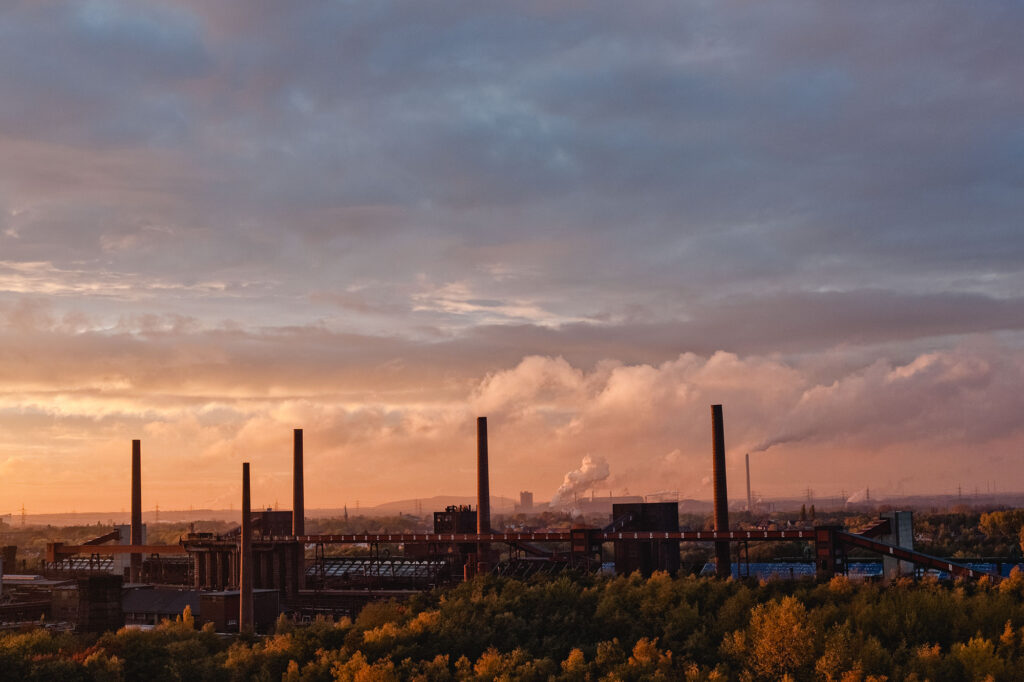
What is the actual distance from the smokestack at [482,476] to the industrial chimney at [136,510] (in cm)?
3383

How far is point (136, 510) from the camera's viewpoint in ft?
293

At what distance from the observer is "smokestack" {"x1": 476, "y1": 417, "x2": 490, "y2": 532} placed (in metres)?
70.1

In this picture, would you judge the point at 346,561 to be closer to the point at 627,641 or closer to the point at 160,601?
the point at 160,601

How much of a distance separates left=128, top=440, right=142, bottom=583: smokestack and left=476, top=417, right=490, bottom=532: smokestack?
33.9 metres

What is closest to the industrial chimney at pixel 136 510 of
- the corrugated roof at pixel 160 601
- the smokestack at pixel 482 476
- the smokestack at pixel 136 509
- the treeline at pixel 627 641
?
the smokestack at pixel 136 509

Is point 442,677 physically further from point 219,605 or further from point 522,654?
point 219,605

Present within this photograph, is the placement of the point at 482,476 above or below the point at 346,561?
above

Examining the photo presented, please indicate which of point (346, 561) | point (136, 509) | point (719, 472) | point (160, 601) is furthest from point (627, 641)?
point (136, 509)

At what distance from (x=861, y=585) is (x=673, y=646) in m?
9.84

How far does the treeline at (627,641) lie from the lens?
124 ft

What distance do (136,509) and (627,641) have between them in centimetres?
5960

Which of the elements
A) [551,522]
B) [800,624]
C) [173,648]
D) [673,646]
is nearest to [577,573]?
[673,646]

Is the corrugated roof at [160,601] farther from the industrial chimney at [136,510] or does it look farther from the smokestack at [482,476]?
the smokestack at [482,476]

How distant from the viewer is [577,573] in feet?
185
